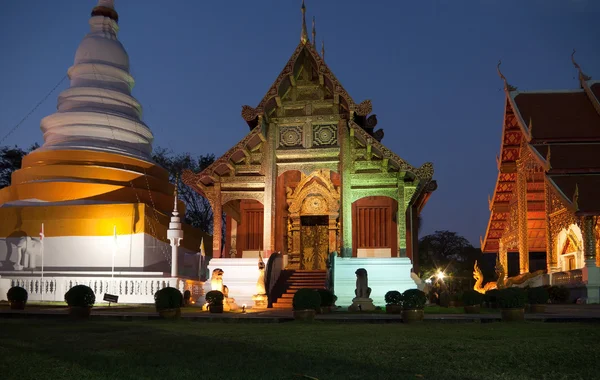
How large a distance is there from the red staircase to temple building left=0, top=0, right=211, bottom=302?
3.52m

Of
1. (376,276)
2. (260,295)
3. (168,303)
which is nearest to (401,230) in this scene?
(376,276)

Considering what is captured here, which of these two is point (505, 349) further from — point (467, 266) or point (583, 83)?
point (467, 266)

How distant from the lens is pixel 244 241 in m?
20.7

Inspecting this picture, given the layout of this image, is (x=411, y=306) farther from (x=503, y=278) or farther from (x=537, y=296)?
(x=503, y=278)

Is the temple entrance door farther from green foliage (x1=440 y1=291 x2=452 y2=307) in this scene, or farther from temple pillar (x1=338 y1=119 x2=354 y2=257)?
green foliage (x1=440 y1=291 x2=452 y2=307)

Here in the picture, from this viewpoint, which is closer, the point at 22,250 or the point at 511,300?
the point at 511,300

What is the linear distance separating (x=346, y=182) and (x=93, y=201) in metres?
9.30

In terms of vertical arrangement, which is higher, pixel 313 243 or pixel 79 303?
pixel 313 243

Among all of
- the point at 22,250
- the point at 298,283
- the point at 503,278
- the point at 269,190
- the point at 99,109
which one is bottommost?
the point at 298,283

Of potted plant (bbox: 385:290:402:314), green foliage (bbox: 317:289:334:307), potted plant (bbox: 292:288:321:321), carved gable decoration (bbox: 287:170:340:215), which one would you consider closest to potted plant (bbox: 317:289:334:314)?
green foliage (bbox: 317:289:334:307)

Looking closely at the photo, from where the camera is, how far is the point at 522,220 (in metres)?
24.9

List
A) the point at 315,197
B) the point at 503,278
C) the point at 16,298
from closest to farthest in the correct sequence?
the point at 16,298
the point at 315,197
the point at 503,278

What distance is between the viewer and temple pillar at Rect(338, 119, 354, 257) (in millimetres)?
17656

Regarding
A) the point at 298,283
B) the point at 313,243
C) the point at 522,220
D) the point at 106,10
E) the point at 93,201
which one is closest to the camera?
the point at 298,283
